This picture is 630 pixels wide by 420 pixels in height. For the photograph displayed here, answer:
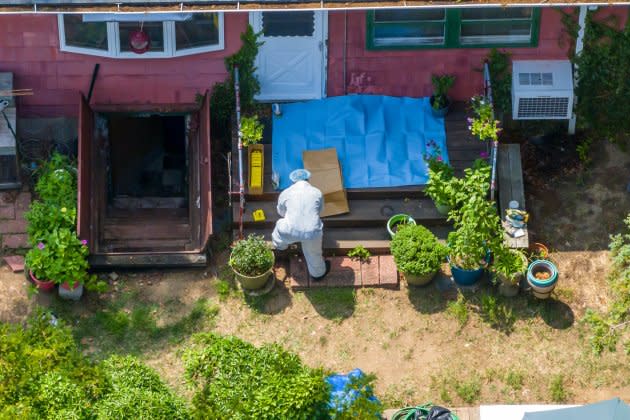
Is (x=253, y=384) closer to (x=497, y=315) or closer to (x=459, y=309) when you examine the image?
(x=459, y=309)

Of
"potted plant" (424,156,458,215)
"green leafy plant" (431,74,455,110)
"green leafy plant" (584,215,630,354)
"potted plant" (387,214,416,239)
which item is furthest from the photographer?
"green leafy plant" (431,74,455,110)

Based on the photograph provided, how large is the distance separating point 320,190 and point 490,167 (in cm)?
241

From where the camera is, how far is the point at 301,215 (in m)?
18.6

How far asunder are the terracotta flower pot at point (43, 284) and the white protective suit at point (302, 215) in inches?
126

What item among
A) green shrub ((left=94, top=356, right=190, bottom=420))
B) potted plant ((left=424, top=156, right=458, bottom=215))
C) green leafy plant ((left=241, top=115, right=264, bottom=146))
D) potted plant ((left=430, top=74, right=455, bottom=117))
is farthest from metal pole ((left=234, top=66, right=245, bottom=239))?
green shrub ((left=94, top=356, right=190, bottom=420))

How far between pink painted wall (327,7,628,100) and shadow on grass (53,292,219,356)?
4050mm

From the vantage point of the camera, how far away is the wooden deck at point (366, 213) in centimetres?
1975

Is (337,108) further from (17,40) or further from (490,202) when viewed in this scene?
(17,40)

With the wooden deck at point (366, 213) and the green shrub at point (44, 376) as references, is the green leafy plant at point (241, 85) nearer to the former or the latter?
the wooden deck at point (366, 213)

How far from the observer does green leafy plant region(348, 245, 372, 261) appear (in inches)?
771

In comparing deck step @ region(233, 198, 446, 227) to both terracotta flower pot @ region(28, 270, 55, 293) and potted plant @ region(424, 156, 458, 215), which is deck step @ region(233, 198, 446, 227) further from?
terracotta flower pot @ region(28, 270, 55, 293)

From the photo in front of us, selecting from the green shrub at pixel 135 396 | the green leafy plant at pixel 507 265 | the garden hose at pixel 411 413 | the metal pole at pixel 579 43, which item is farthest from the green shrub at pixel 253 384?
the metal pole at pixel 579 43

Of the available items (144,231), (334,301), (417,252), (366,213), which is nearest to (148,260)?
(144,231)

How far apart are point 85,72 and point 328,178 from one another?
13.0 ft
